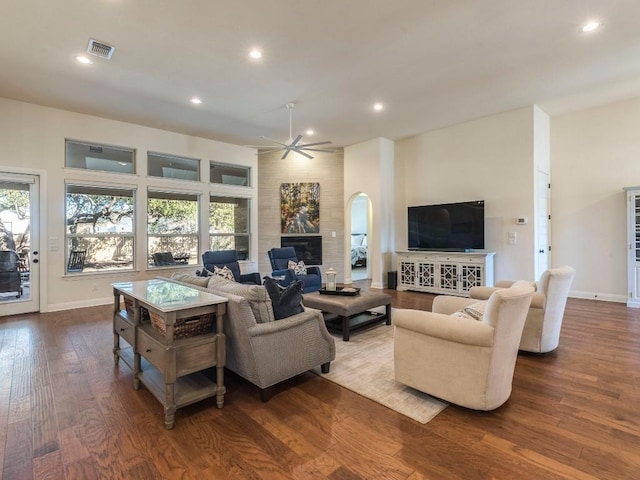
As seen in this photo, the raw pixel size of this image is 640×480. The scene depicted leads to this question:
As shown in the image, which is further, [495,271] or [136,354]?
[495,271]

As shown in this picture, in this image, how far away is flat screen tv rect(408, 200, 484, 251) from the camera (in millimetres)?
6344

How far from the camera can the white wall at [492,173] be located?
233 inches

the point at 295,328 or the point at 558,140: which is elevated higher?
the point at 558,140

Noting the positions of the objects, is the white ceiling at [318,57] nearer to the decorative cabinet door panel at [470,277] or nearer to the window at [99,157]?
the window at [99,157]

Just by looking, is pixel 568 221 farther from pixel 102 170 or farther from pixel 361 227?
pixel 102 170

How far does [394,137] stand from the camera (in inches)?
301

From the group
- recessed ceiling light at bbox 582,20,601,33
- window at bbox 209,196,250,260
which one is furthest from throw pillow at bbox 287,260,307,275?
recessed ceiling light at bbox 582,20,601,33

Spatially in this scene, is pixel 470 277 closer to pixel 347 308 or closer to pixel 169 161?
pixel 347 308

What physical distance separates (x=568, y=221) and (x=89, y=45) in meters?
7.94

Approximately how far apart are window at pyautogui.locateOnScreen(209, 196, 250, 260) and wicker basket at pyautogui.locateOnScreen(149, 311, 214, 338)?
16.8ft

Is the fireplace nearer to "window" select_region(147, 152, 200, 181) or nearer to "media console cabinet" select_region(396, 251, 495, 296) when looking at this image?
"media console cabinet" select_region(396, 251, 495, 296)

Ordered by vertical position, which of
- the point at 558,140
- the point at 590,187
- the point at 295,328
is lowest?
the point at 295,328

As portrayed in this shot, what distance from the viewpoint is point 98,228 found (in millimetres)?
6113

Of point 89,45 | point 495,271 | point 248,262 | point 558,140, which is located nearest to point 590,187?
point 558,140
